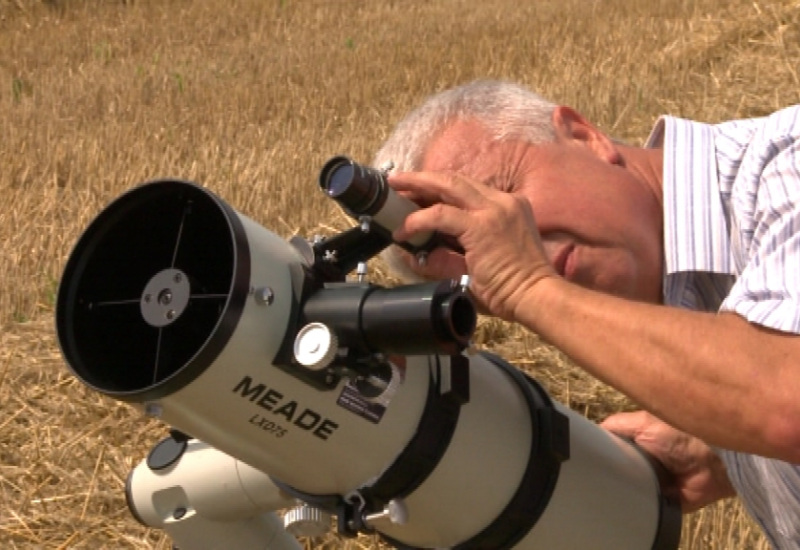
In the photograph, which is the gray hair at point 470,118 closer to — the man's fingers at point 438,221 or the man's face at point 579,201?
the man's face at point 579,201

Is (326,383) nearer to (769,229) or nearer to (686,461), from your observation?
(769,229)

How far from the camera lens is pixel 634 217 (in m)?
2.39

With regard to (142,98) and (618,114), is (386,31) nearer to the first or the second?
(142,98)

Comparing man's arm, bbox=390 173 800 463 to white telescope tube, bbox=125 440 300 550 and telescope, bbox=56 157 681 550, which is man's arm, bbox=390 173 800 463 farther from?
white telescope tube, bbox=125 440 300 550

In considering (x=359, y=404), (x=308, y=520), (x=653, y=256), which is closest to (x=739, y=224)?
(x=653, y=256)

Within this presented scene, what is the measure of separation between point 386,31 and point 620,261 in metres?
8.03

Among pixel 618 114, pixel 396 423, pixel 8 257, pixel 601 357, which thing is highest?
pixel 601 357

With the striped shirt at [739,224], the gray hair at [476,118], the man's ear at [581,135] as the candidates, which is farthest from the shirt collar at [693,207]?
the gray hair at [476,118]

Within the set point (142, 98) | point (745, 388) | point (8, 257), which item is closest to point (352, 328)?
point (745, 388)

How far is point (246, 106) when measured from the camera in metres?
8.20

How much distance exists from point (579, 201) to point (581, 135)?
24 cm

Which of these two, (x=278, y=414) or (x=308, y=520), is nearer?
(x=278, y=414)

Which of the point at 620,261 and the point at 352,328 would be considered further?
the point at 620,261

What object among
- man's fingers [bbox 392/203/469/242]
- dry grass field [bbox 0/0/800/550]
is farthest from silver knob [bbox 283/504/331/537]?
dry grass field [bbox 0/0/800/550]
